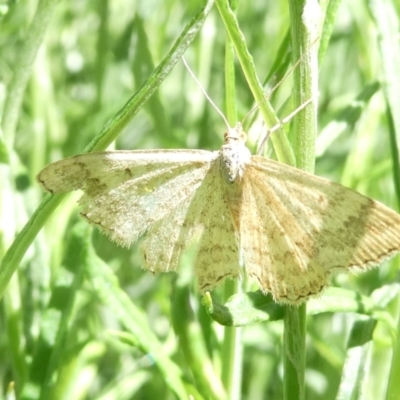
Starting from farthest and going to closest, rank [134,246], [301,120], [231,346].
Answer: [134,246] → [231,346] → [301,120]

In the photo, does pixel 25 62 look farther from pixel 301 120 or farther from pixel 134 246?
pixel 134 246

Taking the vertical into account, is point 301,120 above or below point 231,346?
above

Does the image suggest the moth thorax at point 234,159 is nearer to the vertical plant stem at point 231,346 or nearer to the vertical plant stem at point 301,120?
the vertical plant stem at point 231,346

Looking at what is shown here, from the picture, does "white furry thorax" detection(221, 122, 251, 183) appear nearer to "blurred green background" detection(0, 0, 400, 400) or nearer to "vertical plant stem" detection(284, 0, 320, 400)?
"blurred green background" detection(0, 0, 400, 400)

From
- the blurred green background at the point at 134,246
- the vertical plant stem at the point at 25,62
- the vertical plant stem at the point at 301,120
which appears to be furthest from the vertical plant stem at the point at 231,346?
the vertical plant stem at the point at 25,62

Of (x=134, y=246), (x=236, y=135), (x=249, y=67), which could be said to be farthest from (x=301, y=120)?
(x=134, y=246)

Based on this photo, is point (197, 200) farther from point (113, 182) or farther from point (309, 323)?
point (309, 323)
